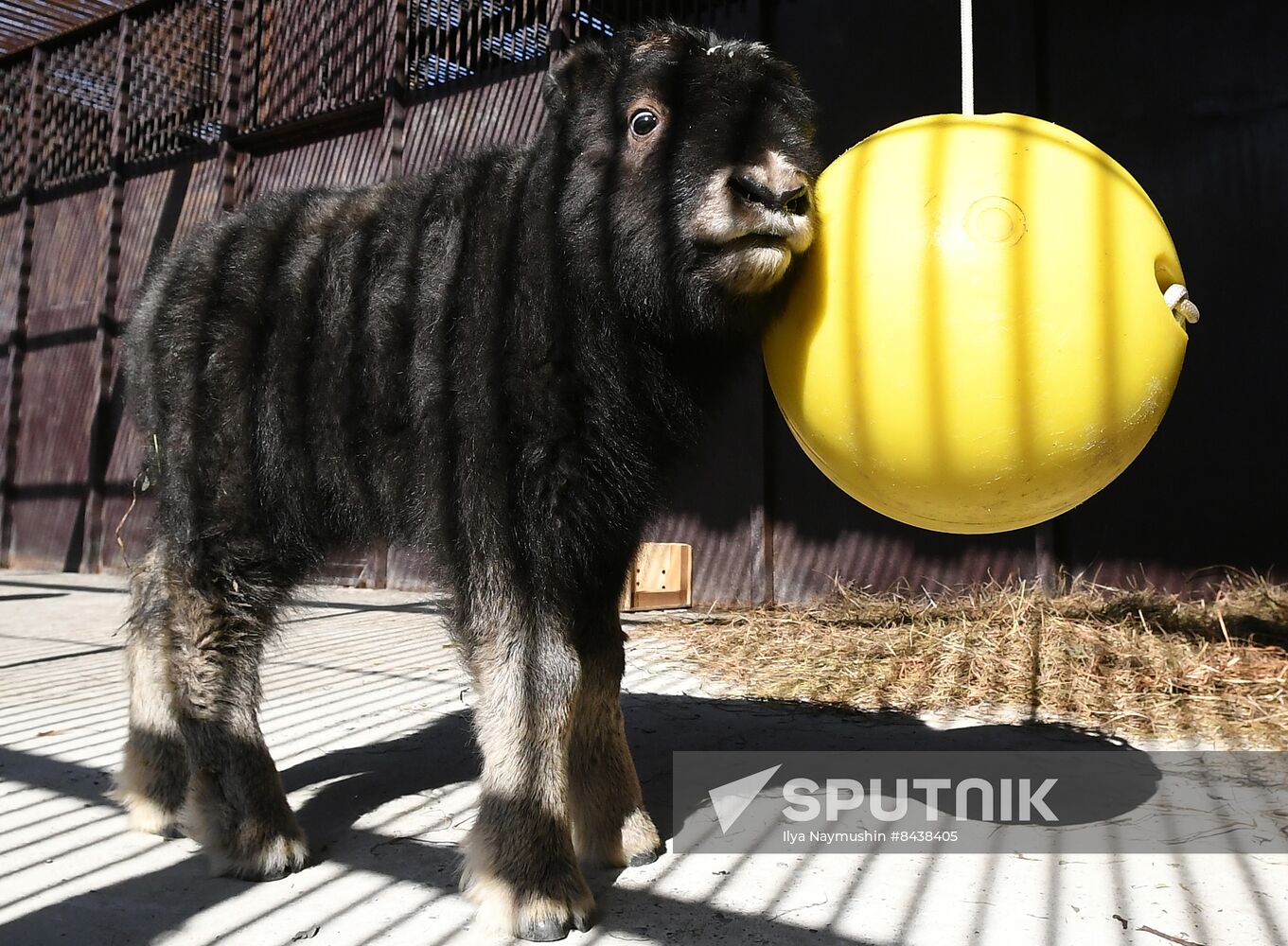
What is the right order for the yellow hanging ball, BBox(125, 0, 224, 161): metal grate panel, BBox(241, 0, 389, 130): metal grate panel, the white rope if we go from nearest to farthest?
the yellow hanging ball
the white rope
BBox(241, 0, 389, 130): metal grate panel
BBox(125, 0, 224, 161): metal grate panel

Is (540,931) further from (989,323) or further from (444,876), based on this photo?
(989,323)

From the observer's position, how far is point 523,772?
8.05 ft

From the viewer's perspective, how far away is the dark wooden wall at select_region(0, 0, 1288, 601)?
19.9ft

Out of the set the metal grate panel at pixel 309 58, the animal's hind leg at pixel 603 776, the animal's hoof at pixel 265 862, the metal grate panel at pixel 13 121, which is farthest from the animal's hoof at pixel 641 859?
the metal grate panel at pixel 13 121

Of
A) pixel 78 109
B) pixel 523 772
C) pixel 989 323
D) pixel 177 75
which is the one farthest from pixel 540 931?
pixel 78 109

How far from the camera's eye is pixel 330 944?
2254 mm

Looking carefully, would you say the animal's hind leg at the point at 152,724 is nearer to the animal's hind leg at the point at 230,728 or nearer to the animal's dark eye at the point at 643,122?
the animal's hind leg at the point at 230,728

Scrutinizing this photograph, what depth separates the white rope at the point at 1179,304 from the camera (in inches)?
86.8

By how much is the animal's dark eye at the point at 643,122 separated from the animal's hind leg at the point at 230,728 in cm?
179

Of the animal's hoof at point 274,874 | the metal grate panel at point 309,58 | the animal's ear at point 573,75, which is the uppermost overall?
→ the metal grate panel at point 309,58

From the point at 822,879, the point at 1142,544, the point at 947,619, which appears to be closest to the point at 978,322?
the point at 822,879
